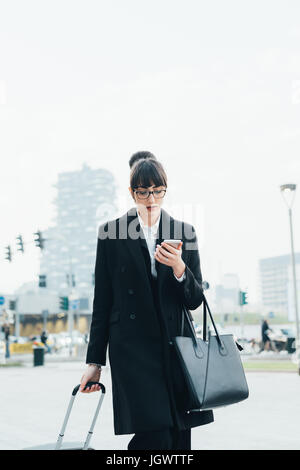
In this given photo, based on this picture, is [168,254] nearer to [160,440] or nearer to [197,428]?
[160,440]

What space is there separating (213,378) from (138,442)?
0.46 metres

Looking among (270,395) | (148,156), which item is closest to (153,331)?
(148,156)

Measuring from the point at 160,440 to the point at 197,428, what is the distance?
6.05m

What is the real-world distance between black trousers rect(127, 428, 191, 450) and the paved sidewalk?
418cm

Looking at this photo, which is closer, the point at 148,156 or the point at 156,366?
the point at 156,366

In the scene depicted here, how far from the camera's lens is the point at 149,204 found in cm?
302

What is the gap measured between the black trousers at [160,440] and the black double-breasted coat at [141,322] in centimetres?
5

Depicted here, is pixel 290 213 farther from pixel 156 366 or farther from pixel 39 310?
pixel 39 310

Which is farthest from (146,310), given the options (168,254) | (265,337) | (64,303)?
(64,303)

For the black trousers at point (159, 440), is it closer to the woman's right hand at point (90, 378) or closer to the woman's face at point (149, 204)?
the woman's right hand at point (90, 378)

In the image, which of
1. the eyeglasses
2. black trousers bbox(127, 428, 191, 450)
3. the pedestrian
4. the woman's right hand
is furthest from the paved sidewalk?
the pedestrian

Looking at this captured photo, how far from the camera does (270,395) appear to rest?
1317 centimetres

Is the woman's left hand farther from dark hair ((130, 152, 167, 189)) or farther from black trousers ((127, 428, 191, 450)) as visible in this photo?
black trousers ((127, 428, 191, 450))
